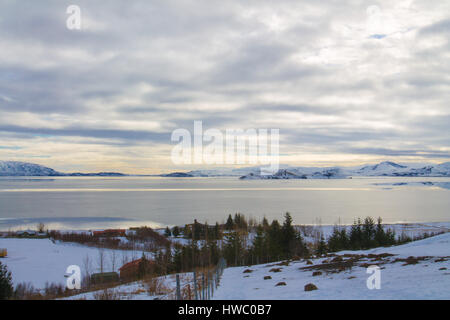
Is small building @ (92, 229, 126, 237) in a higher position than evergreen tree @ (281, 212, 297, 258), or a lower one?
lower

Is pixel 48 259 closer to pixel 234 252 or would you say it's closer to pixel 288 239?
pixel 234 252

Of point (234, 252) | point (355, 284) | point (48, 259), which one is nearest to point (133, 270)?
point (234, 252)

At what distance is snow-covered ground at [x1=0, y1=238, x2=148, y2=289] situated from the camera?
31.4 meters

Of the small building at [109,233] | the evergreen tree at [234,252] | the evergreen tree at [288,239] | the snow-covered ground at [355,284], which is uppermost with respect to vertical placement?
the snow-covered ground at [355,284]

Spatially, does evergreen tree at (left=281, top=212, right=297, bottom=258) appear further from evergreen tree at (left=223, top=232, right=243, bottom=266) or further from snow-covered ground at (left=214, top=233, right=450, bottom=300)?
snow-covered ground at (left=214, top=233, right=450, bottom=300)

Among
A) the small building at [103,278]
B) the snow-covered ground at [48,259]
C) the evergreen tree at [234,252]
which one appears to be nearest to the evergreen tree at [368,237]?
the evergreen tree at [234,252]

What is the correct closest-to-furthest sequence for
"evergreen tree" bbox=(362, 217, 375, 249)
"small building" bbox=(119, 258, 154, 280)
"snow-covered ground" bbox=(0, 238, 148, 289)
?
"small building" bbox=(119, 258, 154, 280) < "snow-covered ground" bbox=(0, 238, 148, 289) < "evergreen tree" bbox=(362, 217, 375, 249)

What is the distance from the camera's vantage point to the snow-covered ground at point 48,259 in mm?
31350

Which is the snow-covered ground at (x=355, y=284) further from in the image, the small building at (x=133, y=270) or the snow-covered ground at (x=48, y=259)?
the snow-covered ground at (x=48, y=259)

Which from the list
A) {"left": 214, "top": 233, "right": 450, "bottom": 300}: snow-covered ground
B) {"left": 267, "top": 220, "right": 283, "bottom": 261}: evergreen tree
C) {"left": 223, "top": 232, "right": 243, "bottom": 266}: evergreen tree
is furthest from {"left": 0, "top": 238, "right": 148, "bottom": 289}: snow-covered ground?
{"left": 214, "top": 233, "right": 450, "bottom": 300}: snow-covered ground

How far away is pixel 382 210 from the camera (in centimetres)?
8231
